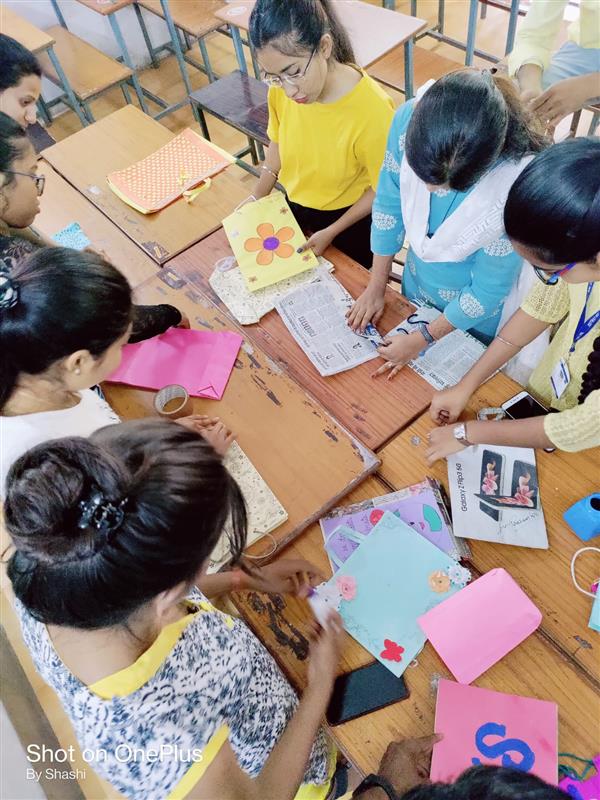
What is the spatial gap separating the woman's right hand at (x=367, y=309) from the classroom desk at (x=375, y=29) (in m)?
1.48

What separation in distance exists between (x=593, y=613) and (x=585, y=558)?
110 mm

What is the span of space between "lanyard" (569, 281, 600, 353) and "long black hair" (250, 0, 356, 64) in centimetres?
92

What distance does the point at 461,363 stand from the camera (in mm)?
1396

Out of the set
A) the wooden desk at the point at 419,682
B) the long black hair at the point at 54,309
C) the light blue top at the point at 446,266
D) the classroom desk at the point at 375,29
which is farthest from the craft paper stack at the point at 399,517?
the classroom desk at the point at 375,29

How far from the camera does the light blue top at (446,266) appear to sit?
4.29ft

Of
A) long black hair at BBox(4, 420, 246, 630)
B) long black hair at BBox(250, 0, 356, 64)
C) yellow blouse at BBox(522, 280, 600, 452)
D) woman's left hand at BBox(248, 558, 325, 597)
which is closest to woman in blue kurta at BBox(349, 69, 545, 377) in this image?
yellow blouse at BBox(522, 280, 600, 452)

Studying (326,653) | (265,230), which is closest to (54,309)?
(326,653)

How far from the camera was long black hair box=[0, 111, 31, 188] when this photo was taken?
4.49ft

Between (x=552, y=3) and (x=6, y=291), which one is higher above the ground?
(x=6, y=291)

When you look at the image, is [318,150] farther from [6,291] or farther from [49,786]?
[49,786]

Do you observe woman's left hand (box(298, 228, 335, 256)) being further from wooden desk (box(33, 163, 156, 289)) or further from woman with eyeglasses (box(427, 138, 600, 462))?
woman with eyeglasses (box(427, 138, 600, 462))

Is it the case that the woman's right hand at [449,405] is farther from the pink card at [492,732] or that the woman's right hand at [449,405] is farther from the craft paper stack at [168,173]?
the craft paper stack at [168,173]

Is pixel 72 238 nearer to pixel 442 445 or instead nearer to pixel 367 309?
pixel 367 309

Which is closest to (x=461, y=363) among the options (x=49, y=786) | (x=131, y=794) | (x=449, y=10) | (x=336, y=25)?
(x=336, y=25)
